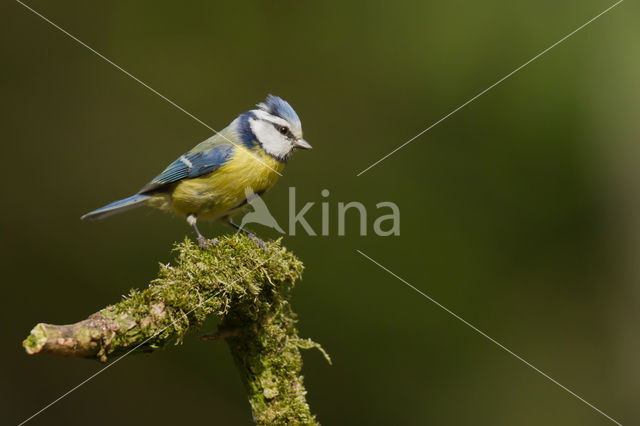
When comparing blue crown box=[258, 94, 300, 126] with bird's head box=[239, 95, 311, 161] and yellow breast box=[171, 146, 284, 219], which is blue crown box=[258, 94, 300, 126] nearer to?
bird's head box=[239, 95, 311, 161]

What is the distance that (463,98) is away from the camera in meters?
4.12

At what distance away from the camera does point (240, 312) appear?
85.5 inches

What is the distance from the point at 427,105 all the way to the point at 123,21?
2367 millimetres

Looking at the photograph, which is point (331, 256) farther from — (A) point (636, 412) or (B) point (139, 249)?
(A) point (636, 412)

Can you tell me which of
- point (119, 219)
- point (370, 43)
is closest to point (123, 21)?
point (119, 219)

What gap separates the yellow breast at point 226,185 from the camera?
2.70 metres

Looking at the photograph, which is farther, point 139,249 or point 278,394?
point 139,249

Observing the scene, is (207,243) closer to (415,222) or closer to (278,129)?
(278,129)

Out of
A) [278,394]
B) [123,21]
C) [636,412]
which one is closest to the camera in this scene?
[278,394]

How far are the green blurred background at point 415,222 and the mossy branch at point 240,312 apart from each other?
5.86 ft

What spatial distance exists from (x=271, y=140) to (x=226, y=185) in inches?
13.6

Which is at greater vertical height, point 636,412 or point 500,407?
point 500,407

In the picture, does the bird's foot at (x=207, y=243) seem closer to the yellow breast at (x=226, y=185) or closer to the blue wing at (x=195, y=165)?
the yellow breast at (x=226, y=185)

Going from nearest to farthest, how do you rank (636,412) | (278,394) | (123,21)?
(278,394) → (636,412) → (123,21)
